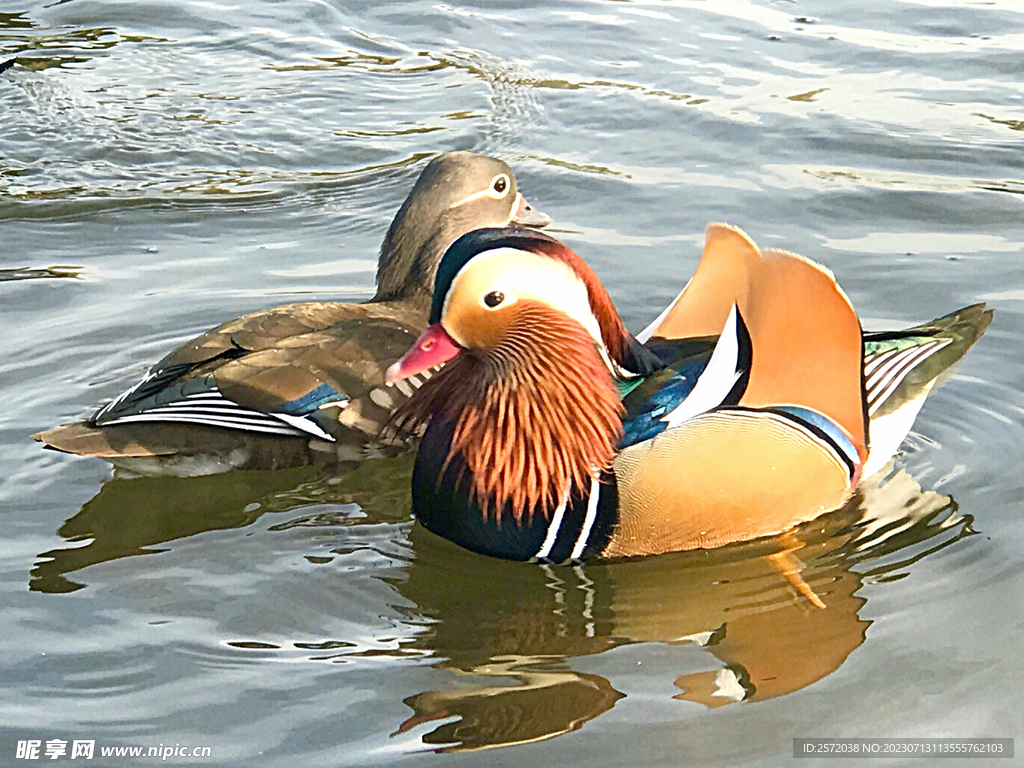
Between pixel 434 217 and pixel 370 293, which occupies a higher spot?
pixel 434 217

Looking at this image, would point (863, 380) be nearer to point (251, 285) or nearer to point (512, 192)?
point (512, 192)

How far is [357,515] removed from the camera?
4.95 metres

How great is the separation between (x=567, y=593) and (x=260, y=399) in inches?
49.2

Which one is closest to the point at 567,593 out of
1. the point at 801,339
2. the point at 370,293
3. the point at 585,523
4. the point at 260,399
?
the point at 585,523

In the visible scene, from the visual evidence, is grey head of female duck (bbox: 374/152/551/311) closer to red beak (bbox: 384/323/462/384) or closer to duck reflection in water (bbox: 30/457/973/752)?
duck reflection in water (bbox: 30/457/973/752)

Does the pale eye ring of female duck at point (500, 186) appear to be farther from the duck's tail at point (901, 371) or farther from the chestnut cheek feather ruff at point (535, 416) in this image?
the duck's tail at point (901, 371)

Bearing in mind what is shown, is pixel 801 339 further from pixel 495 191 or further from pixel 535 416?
pixel 495 191

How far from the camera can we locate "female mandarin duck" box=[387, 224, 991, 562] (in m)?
4.34

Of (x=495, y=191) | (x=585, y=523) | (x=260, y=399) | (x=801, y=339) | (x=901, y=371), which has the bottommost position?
(x=585, y=523)

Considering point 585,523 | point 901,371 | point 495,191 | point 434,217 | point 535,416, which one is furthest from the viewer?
point 495,191

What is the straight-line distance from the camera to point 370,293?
648cm

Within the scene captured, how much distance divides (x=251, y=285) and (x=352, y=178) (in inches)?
56.2

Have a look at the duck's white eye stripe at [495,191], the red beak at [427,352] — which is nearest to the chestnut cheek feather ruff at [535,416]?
the red beak at [427,352]

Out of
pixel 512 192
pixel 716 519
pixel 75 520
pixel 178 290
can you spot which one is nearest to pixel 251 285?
pixel 178 290
